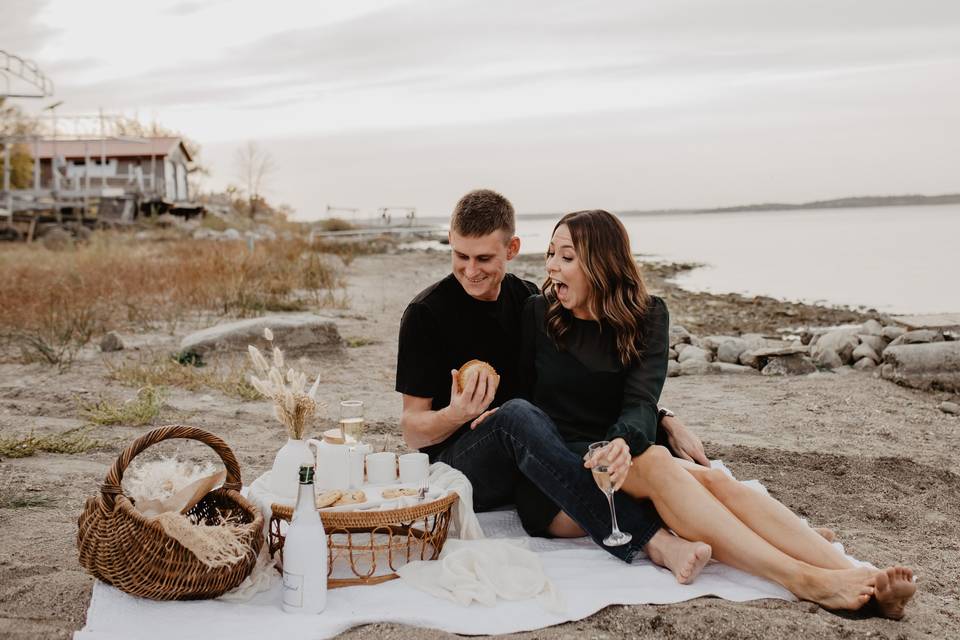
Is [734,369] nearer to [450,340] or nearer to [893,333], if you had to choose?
[893,333]

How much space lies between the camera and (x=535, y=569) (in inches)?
140

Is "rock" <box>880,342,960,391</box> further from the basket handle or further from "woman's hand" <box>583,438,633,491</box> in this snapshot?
the basket handle

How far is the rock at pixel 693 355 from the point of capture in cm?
941

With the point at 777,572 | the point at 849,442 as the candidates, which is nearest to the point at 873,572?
the point at 777,572

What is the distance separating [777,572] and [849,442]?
3.29m

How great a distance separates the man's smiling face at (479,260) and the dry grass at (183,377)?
3.61m

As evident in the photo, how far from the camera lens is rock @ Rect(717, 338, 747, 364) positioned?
31.1 ft

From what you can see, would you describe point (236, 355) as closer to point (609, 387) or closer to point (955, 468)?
point (609, 387)

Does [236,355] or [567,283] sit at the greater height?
[567,283]

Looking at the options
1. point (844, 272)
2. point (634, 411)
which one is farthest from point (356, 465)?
point (844, 272)

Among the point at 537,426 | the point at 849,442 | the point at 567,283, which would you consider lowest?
the point at 849,442

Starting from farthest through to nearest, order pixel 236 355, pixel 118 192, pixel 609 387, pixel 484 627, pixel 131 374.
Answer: pixel 118 192, pixel 236 355, pixel 131 374, pixel 609 387, pixel 484 627

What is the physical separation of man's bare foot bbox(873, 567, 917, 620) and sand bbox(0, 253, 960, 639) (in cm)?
5

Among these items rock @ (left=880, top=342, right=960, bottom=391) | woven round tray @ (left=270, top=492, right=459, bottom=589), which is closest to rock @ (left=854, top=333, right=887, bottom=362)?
rock @ (left=880, top=342, right=960, bottom=391)
